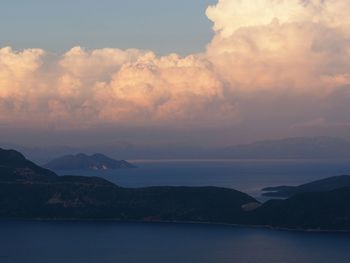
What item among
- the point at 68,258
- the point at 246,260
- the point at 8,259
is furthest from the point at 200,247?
the point at 8,259

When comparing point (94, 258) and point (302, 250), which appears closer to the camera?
point (94, 258)

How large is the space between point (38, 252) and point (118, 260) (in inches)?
1218

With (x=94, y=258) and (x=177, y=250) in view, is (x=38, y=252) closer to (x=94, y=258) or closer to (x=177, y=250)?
(x=94, y=258)

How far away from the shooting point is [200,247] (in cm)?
19800

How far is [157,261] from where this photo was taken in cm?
17625

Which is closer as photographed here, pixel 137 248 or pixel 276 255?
pixel 276 255

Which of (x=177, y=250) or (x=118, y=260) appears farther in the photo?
(x=177, y=250)

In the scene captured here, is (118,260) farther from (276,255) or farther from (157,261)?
(276,255)

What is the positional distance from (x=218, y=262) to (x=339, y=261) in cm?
3461

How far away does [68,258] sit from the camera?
598 ft

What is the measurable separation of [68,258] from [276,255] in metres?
61.0

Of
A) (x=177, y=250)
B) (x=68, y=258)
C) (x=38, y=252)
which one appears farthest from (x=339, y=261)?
(x=38, y=252)

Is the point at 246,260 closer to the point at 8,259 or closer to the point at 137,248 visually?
the point at 137,248

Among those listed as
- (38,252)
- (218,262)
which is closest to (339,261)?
(218,262)
